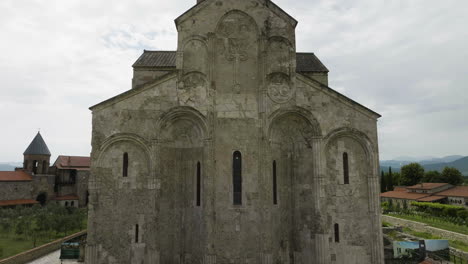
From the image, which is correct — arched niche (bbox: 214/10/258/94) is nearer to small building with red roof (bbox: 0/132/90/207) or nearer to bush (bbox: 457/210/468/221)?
bush (bbox: 457/210/468/221)

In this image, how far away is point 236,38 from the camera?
1176 cm

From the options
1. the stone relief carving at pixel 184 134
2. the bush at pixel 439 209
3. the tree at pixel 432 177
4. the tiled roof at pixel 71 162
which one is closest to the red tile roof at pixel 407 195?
the bush at pixel 439 209

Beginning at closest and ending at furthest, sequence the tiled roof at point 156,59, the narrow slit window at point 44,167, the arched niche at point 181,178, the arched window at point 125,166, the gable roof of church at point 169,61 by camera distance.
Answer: the arched window at point 125,166 → the arched niche at point 181,178 → the tiled roof at point 156,59 → the gable roof of church at point 169,61 → the narrow slit window at point 44,167

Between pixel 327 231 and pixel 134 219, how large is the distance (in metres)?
7.57

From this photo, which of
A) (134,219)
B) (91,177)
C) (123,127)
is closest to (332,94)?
(123,127)

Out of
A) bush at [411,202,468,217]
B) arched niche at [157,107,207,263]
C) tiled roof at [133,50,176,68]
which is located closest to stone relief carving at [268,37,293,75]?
arched niche at [157,107,207,263]

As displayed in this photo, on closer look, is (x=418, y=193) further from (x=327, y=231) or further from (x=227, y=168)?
(x=227, y=168)

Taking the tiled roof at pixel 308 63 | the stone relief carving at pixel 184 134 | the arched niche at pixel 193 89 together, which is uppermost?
the tiled roof at pixel 308 63

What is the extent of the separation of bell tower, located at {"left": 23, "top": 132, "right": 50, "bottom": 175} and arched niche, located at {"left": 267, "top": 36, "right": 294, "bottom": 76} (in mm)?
45759

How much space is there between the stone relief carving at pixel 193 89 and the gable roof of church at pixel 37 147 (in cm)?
4363

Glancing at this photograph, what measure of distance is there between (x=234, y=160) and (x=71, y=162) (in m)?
44.1

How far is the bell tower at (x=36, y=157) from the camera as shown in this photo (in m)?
42.9

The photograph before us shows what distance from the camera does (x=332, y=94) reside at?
11.5 meters

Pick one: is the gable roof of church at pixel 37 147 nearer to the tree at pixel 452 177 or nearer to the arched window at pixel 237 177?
the arched window at pixel 237 177
